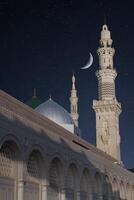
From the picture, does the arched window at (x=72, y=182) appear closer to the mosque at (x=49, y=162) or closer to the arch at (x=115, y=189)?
the mosque at (x=49, y=162)

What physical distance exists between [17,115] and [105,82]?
92.5ft

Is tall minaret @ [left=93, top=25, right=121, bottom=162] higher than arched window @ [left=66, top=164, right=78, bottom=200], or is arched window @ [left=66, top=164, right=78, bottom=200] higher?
tall minaret @ [left=93, top=25, right=121, bottom=162]

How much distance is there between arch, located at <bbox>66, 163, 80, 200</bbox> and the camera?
2131 cm

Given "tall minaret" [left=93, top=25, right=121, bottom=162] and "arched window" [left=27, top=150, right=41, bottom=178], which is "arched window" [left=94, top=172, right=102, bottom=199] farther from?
"tall minaret" [left=93, top=25, right=121, bottom=162]

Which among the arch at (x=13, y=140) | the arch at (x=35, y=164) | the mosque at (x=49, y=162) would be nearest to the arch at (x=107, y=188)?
the mosque at (x=49, y=162)

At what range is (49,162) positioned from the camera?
18.2 m

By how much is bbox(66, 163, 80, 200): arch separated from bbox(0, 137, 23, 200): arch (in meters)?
5.98

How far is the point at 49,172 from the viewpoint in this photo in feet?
61.3

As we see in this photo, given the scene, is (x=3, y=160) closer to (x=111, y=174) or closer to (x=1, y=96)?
(x=1, y=96)

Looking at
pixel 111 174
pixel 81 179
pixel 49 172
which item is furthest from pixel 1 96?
pixel 111 174

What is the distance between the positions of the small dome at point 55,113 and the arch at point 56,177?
12.2 meters

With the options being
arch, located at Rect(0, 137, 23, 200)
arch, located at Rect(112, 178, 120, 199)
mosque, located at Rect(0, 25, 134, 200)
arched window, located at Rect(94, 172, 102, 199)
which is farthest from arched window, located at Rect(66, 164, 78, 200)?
arch, located at Rect(112, 178, 120, 199)

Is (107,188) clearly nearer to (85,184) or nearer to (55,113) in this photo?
(85,184)

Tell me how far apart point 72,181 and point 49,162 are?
4.28 meters
